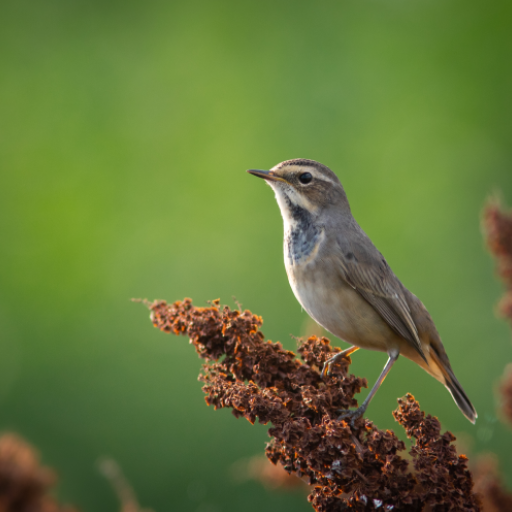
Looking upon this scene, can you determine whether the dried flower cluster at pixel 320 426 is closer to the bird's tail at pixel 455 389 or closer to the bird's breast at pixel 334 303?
the bird's breast at pixel 334 303

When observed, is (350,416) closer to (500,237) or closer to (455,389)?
(500,237)

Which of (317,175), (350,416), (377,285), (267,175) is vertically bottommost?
(350,416)

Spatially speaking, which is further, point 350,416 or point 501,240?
point 501,240

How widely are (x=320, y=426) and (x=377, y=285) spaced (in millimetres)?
1848

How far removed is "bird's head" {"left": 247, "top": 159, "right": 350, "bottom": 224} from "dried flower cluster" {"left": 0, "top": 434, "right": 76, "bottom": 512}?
2820mm

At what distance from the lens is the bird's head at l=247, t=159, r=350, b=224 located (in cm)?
530

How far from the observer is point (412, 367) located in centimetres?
1158

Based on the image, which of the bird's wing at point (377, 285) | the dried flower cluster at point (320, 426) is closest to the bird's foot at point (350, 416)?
the dried flower cluster at point (320, 426)

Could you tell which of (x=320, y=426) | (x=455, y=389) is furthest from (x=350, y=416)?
(x=455, y=389)

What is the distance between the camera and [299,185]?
530 centimetres

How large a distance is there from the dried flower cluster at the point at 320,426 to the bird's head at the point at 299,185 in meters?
1.58

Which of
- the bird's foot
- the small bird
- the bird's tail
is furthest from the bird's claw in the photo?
the bird's tail

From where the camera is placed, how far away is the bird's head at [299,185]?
5.30 meters

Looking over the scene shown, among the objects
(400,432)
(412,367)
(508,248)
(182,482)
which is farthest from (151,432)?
(508,248)
